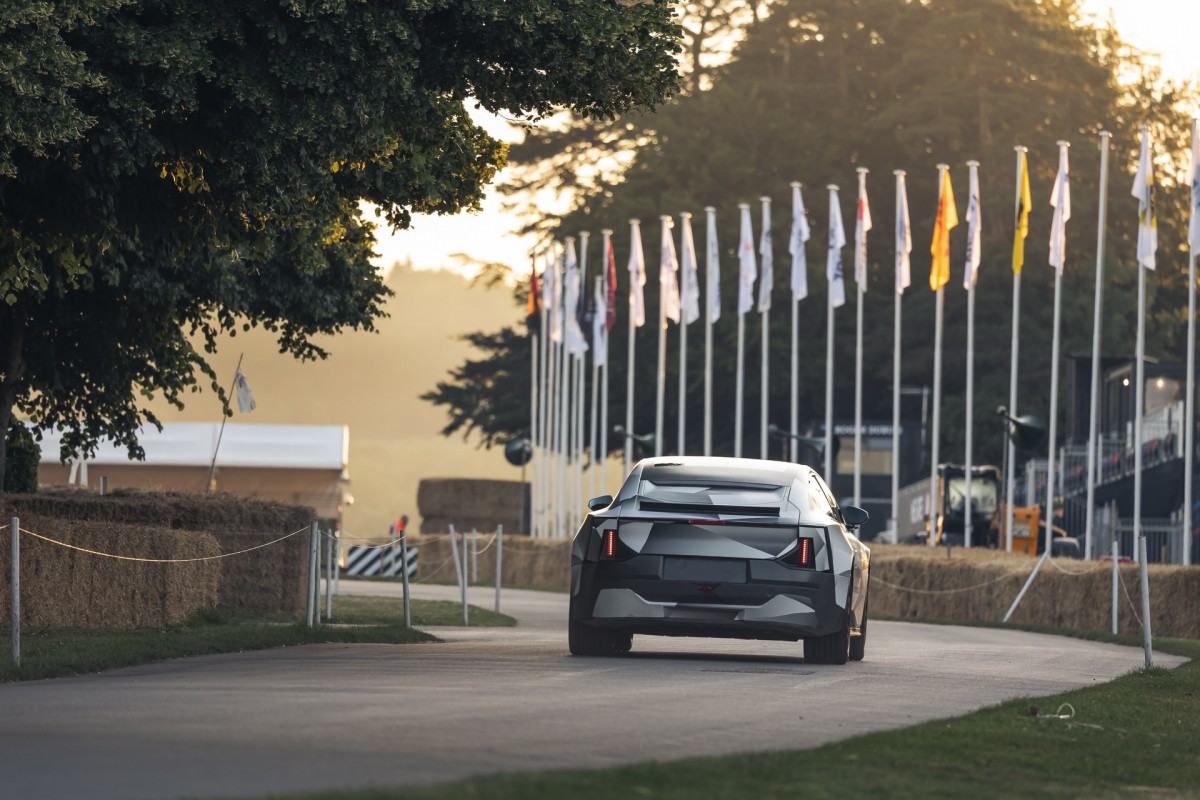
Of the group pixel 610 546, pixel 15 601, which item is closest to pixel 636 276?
pixel 610 546

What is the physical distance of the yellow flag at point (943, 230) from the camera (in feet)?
146

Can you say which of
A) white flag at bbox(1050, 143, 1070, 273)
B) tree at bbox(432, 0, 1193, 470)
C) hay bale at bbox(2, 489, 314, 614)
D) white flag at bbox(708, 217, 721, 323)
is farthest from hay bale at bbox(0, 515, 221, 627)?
tree at bbox(432, 0, 1193, 470)

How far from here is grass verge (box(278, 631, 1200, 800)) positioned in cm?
880

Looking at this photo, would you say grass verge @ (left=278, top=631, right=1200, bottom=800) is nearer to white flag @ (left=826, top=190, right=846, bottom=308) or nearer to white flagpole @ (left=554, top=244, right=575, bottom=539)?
white flag @ (left=826, top=190, right=846, bottom=308)

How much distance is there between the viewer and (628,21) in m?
18.3

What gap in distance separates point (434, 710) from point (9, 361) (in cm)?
1526

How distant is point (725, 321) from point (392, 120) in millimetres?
50535

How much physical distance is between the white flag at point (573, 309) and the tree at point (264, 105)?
3627cm

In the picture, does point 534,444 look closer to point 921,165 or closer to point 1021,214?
point 921,165

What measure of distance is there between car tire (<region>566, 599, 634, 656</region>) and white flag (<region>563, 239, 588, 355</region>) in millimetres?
41550

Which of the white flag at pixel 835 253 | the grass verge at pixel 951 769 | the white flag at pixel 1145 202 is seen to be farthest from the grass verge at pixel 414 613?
the white flag at pixel 835 253

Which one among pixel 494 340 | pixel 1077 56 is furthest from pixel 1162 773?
pixel 494 340

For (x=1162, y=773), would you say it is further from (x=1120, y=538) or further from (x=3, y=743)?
(x=1120, y=538)

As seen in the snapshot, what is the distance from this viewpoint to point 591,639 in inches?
702
